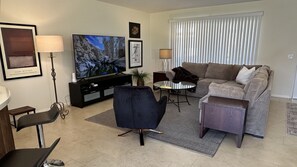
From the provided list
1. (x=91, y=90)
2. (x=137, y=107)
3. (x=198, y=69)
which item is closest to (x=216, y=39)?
(x=198, y=69)

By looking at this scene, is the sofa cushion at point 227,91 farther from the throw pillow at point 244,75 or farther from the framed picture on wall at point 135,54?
the framed picture on wall at point 135,54

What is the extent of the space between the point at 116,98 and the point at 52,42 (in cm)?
177

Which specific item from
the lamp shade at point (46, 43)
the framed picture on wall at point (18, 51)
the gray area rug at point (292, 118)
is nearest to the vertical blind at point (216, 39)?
the gray area rug at point (292, 118)

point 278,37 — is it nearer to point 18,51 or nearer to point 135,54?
point 135,54

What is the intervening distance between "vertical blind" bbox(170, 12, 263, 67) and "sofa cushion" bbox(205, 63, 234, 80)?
0.45 metres

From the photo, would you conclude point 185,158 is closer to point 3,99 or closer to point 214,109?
point 214,109

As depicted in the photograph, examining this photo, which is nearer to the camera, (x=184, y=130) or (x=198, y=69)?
(x=184, y=130)

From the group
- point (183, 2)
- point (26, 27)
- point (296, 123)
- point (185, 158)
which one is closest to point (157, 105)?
point (185, 158)

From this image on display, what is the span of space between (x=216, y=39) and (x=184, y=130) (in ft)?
11.8

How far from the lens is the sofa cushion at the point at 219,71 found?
5.11m

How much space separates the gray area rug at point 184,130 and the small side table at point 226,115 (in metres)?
0.20

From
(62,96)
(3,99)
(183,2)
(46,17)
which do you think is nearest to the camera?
(3,99)

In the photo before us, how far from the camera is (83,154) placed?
250 centimetres

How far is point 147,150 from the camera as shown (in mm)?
2588
